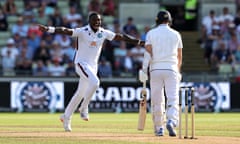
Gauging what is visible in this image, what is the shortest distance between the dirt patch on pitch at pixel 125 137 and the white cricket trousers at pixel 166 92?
43 centimetres

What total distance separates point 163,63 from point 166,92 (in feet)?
1.82

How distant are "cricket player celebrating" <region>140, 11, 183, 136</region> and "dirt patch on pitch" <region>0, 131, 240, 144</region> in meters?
0.60

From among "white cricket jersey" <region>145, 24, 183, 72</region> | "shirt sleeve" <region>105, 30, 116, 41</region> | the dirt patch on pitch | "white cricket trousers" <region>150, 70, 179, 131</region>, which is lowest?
the dirt patch on pitch

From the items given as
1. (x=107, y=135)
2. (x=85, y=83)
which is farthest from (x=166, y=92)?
(x=85, y=83)

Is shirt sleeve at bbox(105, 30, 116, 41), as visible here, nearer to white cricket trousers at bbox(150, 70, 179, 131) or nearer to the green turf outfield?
the green turf outfield

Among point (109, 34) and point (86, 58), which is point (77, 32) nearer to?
point (86, 58)

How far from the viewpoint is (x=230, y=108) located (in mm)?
30453

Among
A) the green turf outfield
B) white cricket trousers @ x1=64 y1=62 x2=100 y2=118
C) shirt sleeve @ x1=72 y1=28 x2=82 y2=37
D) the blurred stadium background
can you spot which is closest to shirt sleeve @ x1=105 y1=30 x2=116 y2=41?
shirt sleeve @ x1=72 y1=28 x2=82 y2=37

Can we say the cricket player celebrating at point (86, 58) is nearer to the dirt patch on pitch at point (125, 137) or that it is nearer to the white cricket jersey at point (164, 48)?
the dirt patch on pitch at point (125, 137)

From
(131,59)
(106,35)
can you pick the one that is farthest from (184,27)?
(106,35)

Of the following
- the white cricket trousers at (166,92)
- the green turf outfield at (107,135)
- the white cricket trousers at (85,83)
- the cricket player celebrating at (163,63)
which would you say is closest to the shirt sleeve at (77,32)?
the white cricket trousers at (85,83)

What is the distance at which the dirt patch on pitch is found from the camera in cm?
1490

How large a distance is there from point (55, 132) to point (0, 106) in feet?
42.4

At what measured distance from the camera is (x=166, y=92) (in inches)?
615
